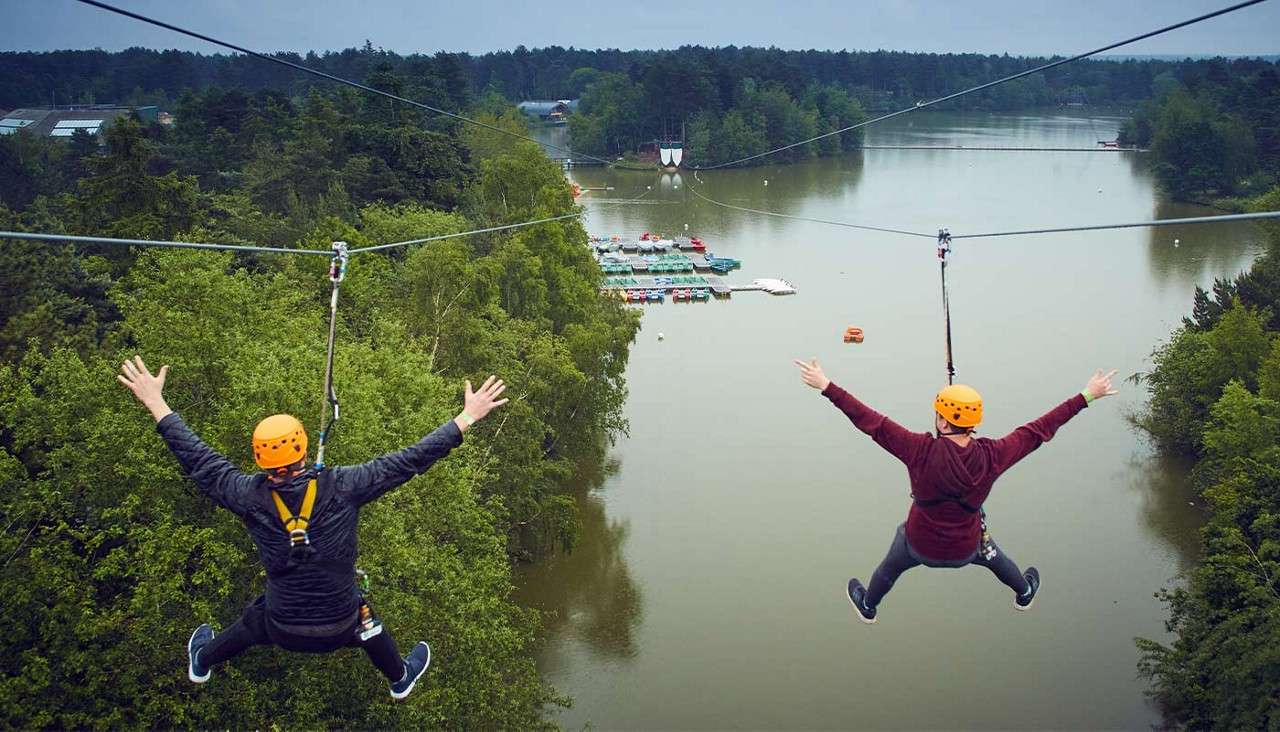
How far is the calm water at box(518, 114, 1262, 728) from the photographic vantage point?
19688mm

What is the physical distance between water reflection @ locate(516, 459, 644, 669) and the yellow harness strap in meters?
14.3

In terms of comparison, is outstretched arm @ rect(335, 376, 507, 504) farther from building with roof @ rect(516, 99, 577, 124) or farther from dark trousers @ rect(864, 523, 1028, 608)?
building with roof @ rect(516, 99, 577, 124)

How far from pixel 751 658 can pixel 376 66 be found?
35401 mm

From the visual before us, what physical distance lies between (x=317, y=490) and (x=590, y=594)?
1748 centimetres

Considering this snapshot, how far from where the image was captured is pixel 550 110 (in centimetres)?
13650

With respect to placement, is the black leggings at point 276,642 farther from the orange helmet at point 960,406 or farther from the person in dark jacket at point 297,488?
the orange helmet at point 960,406

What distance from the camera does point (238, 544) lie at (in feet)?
42.7

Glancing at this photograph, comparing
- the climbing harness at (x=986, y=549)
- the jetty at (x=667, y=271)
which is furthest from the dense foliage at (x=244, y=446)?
the jetty at (x=667, y=271)

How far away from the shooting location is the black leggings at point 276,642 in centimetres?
625

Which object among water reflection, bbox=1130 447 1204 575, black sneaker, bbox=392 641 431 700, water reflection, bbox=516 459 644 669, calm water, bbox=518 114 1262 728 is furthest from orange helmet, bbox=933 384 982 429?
water reflection, bbox=1130 447 1204 575

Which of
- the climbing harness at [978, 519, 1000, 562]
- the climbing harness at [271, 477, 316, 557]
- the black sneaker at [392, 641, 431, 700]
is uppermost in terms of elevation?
the climbing harness at [271, 477, 316, 557]

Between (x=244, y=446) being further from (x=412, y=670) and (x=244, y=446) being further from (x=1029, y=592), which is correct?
(x=1029, y=592)

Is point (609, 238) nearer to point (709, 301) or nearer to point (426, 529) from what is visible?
point (709, 301)

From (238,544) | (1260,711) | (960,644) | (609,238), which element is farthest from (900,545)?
(609,238)
